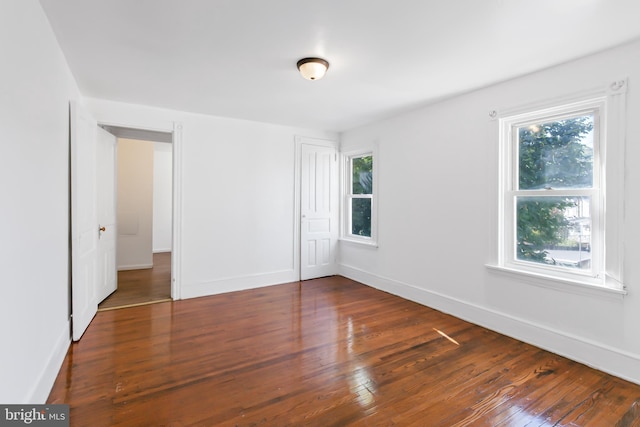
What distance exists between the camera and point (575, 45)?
7.63 feet

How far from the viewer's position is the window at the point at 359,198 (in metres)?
4.91

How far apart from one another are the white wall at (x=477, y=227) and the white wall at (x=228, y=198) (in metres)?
1.30

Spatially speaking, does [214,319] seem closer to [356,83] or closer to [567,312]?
[356,83]

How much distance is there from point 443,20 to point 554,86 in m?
1.39

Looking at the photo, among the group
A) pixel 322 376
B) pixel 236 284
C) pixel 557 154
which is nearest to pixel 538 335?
pixel 557 154

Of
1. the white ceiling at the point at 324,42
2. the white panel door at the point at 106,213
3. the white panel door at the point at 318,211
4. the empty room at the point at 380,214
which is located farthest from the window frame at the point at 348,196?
the white panel door at the point at 106,213

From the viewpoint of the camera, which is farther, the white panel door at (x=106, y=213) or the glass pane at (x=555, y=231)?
the white panel door at (x=106, y=213)

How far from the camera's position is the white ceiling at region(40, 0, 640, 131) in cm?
192

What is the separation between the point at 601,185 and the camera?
2463mm

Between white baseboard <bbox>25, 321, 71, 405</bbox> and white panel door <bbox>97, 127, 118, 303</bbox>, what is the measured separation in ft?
3.88

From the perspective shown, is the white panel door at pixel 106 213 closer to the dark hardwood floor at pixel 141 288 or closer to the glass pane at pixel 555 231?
the dark hardwood floor at pixel 141 288

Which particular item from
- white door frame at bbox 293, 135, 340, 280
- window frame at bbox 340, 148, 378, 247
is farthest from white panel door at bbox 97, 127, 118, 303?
window frame at bbox 340, 148, 378, 247

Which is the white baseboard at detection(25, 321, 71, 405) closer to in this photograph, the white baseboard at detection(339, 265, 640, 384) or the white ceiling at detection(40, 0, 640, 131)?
the white ceiling at detection(40, 0, 640, 131)

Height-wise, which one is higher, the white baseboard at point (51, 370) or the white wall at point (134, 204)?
the white wall at point (134, 204)
